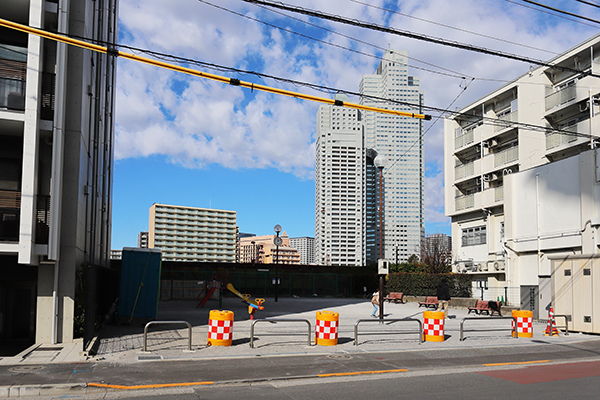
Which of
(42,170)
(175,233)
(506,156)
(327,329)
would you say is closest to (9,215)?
(42,170)

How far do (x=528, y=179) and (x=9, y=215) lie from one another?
86.8ft

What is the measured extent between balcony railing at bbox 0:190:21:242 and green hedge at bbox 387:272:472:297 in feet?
95.1

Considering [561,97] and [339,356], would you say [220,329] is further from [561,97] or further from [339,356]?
[561,97]

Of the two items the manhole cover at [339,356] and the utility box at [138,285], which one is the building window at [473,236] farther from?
the manhole cover at [339,356]

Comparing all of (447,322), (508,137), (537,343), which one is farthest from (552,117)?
(537,343)

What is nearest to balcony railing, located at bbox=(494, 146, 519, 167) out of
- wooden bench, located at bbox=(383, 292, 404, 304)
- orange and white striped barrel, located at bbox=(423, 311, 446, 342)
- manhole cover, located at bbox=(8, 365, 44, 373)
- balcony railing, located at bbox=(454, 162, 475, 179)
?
balcony railing, located at bbox=(454, 162, 475, 179)

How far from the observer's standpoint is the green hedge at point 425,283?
117ft

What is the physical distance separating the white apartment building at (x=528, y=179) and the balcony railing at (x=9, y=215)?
57.0ft

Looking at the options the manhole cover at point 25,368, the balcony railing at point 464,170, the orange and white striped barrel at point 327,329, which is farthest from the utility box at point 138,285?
the balcony railing at point 464,170

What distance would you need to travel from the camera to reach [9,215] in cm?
1409

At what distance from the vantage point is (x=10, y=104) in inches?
563

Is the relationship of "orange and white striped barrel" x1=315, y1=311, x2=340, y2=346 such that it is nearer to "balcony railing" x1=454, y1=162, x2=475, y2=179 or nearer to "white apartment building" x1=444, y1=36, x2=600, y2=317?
"white apartment building" x1=444, y1=36, x2=600, y2=317

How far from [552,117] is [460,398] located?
33.4m

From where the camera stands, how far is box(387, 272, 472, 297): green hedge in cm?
3578
